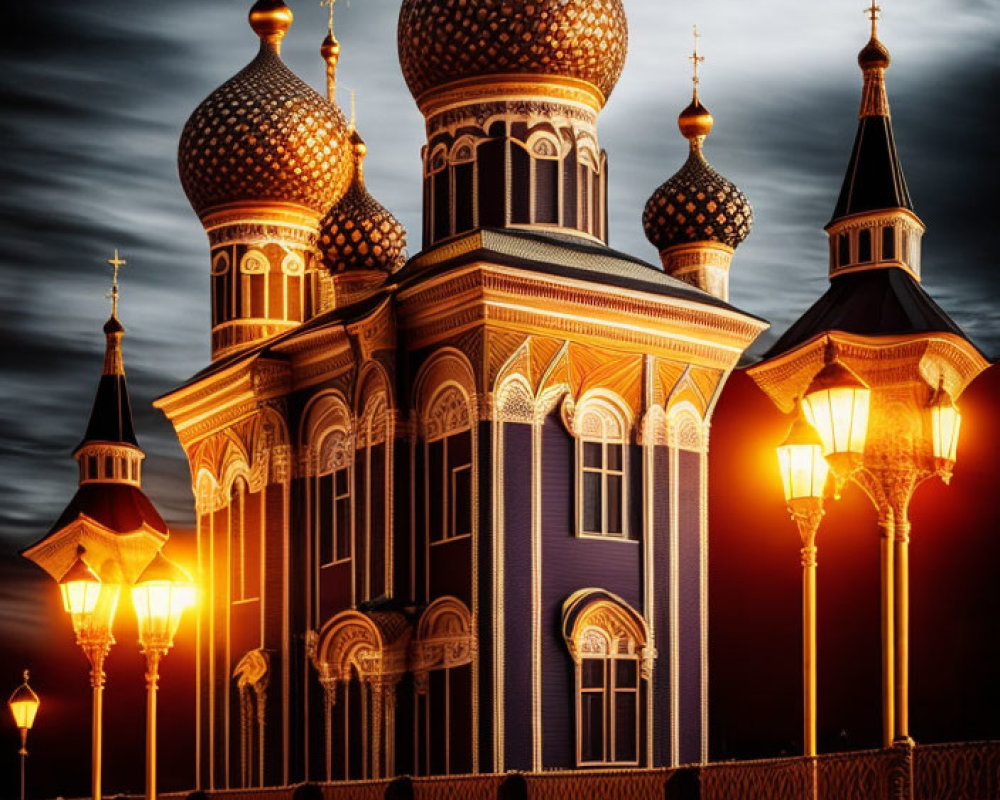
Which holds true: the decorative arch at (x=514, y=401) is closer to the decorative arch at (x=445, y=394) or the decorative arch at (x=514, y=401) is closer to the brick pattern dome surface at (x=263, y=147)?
the decorative arch at (x=445, y=394)

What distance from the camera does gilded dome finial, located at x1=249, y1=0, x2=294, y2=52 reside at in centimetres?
4153

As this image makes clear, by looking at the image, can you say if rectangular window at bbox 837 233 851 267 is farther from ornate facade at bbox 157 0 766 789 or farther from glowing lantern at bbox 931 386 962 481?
glowing lantern at bbox 931 386 962 481

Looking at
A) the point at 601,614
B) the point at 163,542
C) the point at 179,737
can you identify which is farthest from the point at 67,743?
the point at 601,614

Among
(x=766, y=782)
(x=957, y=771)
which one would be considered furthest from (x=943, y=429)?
(x=766, y=782)

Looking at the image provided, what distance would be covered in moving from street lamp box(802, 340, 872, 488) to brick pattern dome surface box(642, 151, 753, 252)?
18.0 m

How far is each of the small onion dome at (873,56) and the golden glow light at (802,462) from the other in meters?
6.97

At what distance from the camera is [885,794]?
1820cm

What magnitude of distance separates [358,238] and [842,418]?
18.2 meters

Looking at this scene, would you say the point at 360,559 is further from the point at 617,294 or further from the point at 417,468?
the point at 617,294

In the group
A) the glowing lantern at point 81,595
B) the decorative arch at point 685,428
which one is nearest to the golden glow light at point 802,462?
the decorative arch at point 685,428

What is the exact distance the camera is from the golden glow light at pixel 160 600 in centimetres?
2748

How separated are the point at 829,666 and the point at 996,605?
138 inches

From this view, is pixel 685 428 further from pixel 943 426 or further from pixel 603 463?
pixel 943 426

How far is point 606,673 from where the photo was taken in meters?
30.1
